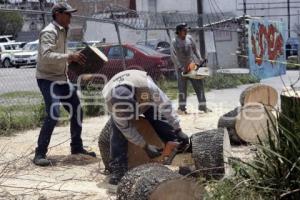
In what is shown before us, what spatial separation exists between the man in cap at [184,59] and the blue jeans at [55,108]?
4038 millimetres

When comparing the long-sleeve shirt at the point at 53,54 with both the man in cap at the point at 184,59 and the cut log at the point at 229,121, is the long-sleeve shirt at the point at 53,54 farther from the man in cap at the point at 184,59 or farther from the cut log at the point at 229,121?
the man in cap at the point at 184,59

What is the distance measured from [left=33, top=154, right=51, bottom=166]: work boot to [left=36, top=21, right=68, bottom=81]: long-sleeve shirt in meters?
0.91

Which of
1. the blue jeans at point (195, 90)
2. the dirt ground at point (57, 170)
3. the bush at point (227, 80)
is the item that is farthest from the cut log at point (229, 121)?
the bush at point (227, 80)

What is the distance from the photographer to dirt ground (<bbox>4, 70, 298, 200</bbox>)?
555cm

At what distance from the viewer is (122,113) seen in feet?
17.7

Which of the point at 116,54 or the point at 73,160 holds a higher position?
the point at 116,54

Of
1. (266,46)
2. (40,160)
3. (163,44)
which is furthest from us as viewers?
(163,44)

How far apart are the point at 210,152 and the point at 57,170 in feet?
6.45

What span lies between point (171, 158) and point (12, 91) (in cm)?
948

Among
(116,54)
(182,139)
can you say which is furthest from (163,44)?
(182,139)

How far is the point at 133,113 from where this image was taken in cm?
547

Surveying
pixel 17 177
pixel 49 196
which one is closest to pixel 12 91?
pixel 17 177

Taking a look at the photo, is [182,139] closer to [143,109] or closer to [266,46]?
[143,109]

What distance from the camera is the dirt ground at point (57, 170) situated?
18.2ft
